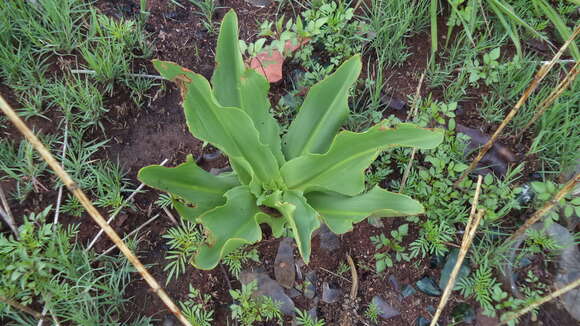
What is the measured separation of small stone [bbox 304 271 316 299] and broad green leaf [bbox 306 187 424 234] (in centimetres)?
34

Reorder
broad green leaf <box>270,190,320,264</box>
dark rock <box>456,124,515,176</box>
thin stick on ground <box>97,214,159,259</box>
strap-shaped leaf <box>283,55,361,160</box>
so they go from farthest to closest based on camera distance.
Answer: dark rock <box>456,124,515,176</box>, thin stick on ground <box>97,214,159,259</box>, strap-shaped leaf <box>283,55,361,160</box>, broad green leaf <box>270,190,320,264</box>

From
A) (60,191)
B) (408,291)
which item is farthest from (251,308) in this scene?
(60,191)

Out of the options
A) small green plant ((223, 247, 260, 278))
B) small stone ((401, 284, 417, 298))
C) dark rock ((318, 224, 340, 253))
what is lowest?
small stone ((401, 284, 417, 298))

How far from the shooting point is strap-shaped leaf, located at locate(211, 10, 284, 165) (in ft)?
4.82

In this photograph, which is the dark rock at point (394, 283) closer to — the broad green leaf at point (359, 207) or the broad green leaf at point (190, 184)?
the broad green leaf at point (359, 207)

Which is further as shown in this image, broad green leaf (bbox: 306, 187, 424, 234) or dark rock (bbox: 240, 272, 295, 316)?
dark rock (bbox: 240, 272, 295, 316)

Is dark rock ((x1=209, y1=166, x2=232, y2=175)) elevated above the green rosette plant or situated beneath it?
situated beneath

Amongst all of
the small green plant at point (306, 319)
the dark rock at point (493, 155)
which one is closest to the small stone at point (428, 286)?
the small green plant at point (306, 319)

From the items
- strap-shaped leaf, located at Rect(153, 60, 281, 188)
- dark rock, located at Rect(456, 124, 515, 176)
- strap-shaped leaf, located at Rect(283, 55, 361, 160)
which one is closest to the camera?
strap-shaped leaf, located at Rect(153, 60, 281, 188)

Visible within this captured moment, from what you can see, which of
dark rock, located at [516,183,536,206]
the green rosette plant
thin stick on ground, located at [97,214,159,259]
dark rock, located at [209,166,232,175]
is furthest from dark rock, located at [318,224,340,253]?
dark rock, located at [516,183,536,206]

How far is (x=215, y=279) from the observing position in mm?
1687

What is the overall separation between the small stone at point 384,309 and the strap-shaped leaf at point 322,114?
2.11 ft

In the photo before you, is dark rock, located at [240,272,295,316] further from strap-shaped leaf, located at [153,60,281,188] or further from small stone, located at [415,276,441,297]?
small stone, located at [415,276,441,297]

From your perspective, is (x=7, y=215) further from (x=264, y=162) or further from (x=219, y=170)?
(x=264, y=162)
